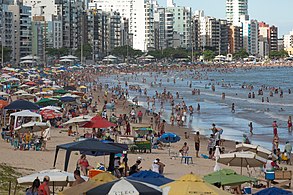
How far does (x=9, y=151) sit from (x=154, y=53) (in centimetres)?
13817

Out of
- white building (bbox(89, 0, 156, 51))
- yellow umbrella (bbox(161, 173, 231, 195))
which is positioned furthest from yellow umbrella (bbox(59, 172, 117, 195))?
white building (bbox(89, 0, 156, 51))

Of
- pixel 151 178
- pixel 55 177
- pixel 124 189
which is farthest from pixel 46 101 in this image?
pixel 124 189

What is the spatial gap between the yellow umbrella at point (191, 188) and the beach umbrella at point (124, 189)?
21cm

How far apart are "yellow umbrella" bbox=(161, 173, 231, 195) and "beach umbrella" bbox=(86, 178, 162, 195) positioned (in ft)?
0.69

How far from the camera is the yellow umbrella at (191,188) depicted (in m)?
9.25

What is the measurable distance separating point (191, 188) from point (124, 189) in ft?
3.22

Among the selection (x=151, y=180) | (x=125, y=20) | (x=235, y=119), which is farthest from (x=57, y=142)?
(x=125, y=20)

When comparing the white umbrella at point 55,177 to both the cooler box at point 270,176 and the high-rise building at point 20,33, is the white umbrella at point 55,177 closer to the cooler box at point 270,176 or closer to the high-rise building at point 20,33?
the cooler box at point 270,176

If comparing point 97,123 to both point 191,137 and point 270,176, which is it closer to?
point 270,176

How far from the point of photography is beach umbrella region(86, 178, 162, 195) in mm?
9109

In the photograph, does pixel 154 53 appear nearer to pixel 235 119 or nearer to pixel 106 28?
pixel 106 28

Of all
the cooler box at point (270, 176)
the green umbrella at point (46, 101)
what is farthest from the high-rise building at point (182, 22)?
the cooler box at point (270, 176)

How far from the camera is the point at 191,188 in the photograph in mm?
9344

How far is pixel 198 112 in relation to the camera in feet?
141
